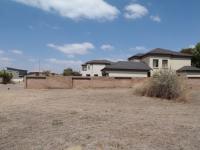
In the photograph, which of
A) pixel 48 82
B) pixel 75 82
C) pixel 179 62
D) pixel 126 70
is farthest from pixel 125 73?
pixel 48 82

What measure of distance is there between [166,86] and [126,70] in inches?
853

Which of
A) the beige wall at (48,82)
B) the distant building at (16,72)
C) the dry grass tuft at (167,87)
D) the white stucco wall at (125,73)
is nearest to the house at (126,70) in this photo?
the white stucco wall at (125,73)

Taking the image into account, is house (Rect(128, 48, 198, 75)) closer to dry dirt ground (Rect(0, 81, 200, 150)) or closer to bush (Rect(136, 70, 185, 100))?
A: bush (Rect(136, 70, 185, 100))

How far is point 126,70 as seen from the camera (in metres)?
38.0

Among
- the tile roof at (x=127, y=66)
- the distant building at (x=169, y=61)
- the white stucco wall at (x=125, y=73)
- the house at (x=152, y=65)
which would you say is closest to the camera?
the white stucco wall at (x=125, y=73)

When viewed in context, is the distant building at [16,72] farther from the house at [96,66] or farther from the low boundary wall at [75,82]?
the low boundary wall at [75,82]

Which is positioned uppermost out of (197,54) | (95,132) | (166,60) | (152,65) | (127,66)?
(197,54)

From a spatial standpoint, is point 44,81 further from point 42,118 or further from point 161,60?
point 161,60

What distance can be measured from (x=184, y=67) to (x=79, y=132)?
36437 millimetres

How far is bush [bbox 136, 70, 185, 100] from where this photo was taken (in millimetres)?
16156

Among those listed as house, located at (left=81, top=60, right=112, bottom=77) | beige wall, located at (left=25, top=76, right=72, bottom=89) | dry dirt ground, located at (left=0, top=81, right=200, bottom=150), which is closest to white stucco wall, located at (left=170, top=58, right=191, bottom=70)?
house, located at (left=81, top=60, right=112, bottom=77)

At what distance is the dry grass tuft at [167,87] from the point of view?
16.1 m

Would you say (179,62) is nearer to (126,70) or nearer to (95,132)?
(126,70)

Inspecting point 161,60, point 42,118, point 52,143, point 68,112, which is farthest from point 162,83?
point 161,60
